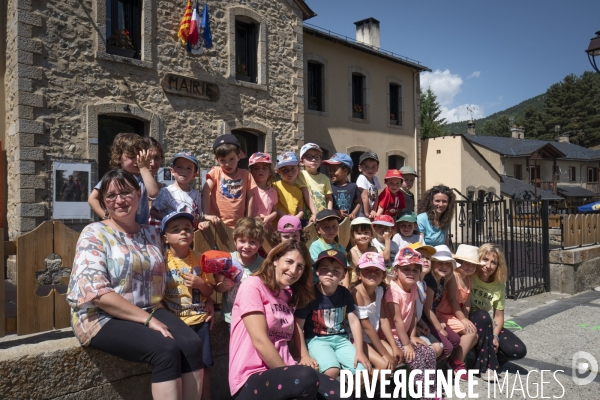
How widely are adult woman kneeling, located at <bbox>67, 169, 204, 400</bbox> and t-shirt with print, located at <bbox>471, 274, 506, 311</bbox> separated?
3.07m

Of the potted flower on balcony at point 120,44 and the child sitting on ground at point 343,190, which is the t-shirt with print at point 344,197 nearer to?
the child sitting on ground at point 343,190

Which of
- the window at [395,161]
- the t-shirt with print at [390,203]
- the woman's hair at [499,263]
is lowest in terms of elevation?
the woman's hair at [499,263]

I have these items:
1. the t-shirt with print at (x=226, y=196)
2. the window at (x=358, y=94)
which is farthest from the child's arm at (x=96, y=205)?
the window at (x=358, y=94)

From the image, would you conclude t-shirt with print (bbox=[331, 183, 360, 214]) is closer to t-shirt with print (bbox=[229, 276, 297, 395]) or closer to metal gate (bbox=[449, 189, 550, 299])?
t-shirt with print (bbox=[229, 276, 297, 395])

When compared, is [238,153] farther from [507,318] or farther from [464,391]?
[507,318]

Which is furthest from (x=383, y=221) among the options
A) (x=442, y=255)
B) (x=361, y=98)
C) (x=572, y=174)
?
(x=572, y=174)

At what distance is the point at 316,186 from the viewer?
188 inches

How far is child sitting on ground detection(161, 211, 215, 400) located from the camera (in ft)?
9.29

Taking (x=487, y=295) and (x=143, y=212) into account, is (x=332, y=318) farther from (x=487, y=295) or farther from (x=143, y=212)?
(x=487, y=295)

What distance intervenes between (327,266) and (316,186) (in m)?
1.65

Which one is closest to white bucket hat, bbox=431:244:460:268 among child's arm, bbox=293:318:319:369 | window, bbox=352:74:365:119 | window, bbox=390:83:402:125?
child's arm, bbox=293:318:319:369

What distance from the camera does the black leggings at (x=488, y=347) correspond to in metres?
4.17

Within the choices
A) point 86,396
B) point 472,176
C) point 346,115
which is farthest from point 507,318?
point 472,176

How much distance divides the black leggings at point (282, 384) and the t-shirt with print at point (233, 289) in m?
0.64
